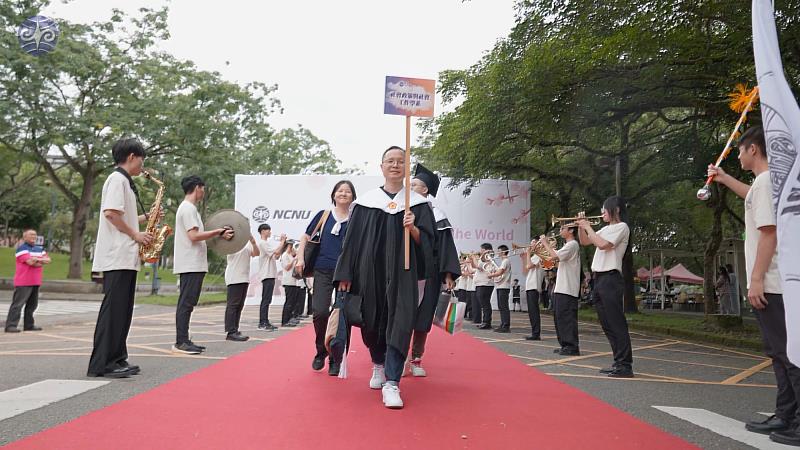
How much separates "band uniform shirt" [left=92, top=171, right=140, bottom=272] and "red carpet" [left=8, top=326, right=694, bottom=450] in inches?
48.2

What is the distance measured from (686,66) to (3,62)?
18.1 meters

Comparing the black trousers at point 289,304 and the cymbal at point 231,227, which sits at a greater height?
the cymbal at point 231,227

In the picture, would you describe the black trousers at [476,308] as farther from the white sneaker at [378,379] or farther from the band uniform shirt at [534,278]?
the white sneaker at [378,379]

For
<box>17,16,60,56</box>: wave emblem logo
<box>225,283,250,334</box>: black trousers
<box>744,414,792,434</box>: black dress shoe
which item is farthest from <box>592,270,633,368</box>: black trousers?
<box>17,16,60,56</box>: wave emblem logo

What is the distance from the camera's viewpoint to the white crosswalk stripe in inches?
149

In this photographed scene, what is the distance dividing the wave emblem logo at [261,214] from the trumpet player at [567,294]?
13.6 m

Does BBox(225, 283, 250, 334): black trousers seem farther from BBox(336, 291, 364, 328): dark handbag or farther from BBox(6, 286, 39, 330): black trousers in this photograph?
BBox(336, 291, 364, 328): dark handbag

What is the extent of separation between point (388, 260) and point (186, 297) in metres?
3.49

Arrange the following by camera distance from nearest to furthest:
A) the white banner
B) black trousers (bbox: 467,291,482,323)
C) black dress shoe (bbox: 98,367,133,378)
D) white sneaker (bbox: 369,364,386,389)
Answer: white sneaker (bbox: 369,364,386,389)
black dress shoe (bbox: 98,367,133,378)
black trousers (bbox: 467,291,482,323)
the white banner

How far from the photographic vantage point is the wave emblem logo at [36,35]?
57.8 feet

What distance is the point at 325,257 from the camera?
21.3ft

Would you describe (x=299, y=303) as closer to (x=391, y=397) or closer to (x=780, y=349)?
(x=391, y=397)

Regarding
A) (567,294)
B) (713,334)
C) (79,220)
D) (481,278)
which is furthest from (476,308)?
(79,220)

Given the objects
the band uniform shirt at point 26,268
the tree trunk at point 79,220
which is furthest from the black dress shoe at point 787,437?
the tree trunk at point 79,220
